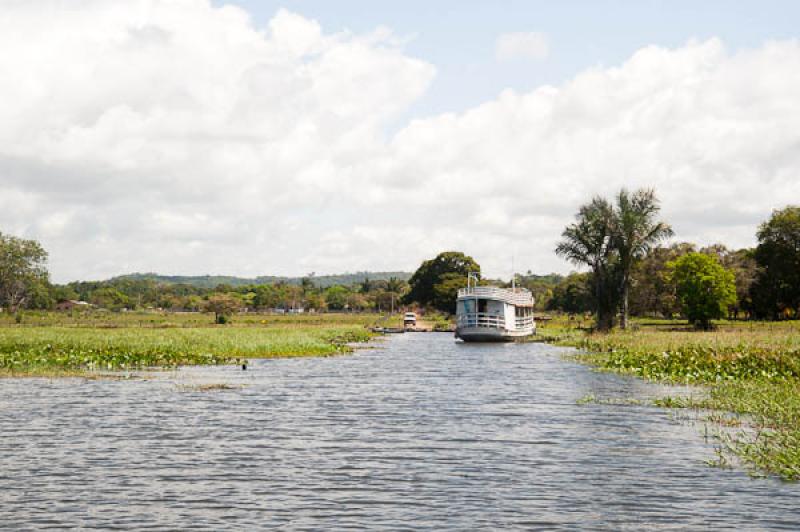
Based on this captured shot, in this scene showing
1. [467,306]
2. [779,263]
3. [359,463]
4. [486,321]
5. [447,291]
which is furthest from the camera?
[447,291]

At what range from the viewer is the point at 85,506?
15305 mm

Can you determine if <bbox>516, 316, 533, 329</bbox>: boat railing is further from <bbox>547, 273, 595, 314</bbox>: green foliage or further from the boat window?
<bbox>547, 273, 595, 314</bbox>: green foliage

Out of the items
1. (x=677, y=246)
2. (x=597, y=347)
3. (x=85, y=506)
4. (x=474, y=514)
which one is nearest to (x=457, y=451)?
(x=474, y=514)

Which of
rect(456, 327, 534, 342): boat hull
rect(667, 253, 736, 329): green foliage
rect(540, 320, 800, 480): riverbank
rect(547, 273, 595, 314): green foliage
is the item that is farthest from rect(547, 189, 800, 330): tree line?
rect(547, 273, 595, 314): green foliage

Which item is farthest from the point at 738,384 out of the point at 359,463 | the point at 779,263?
the point at 779,263

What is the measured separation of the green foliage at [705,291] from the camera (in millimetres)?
88812

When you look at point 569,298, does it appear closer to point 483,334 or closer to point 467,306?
point 467,306

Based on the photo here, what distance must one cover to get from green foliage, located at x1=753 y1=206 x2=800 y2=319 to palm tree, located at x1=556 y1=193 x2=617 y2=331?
3604cm

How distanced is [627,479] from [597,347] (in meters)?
48.5

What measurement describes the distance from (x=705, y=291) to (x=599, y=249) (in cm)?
1504

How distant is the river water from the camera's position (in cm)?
1479

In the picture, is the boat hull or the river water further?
the boat hull

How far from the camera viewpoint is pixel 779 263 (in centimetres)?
10700

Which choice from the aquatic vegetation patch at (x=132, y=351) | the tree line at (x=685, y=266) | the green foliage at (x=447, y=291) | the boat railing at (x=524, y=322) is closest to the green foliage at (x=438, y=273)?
the green foliage at (x=447, y=291)
